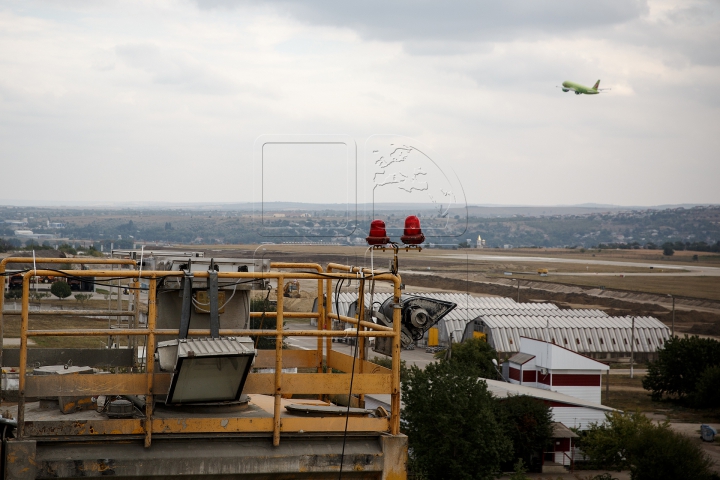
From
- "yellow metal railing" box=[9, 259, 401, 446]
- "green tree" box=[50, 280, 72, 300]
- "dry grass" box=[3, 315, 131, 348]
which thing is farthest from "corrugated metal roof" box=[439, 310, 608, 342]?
"yellow metal railing" box=[9, 259, 401, 446]

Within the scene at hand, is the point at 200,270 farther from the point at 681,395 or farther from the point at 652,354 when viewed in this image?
the point at 652,354

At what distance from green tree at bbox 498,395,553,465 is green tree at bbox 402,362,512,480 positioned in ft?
14.9

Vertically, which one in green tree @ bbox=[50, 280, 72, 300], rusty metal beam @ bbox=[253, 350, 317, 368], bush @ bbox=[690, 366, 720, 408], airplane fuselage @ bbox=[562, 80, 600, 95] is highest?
airplane fuselage @ bbox=[562, 80, 600, 95]

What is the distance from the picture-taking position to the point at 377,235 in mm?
10445

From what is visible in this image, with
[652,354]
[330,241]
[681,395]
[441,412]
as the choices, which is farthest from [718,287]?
[330,241]

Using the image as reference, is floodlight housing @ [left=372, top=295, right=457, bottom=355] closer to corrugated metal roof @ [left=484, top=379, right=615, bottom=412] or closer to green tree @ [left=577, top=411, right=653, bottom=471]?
green tree @ [left=577, top=411, right=653, bottom=471]

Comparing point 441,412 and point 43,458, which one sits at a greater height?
point 43,458

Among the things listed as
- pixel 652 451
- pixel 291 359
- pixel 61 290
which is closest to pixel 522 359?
pixel 652 451

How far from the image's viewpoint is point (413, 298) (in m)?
11.1

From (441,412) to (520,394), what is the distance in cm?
908

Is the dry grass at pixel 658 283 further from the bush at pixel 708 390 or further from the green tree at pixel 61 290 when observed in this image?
the green tree at pixel 61 290

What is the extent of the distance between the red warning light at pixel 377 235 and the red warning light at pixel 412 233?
29 centimetres

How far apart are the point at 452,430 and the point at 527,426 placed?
7224 mm

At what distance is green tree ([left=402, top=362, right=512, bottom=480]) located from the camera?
31.2 meters
